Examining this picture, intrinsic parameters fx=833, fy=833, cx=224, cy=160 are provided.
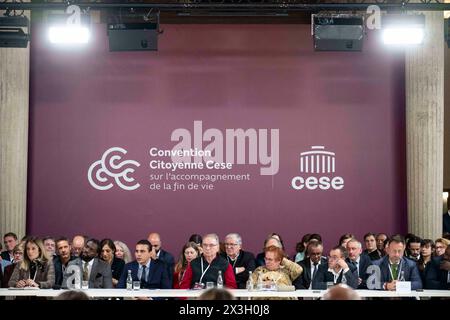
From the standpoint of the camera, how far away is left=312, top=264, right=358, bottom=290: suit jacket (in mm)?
8195

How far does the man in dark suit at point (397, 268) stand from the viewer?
27.4ft

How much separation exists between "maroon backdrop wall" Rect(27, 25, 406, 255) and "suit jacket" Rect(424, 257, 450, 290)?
11.0ft

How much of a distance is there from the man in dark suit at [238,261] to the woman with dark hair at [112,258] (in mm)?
1236

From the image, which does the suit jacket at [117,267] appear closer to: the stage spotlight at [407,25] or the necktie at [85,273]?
the necktie at [85,273]

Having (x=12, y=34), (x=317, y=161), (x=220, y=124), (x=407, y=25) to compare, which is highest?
(x=407, y=25)

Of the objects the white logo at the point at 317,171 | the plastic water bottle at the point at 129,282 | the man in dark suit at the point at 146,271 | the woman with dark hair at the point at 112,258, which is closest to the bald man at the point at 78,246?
the woman with dark hair at the point at 112,258

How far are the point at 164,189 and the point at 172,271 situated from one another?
3238 mm

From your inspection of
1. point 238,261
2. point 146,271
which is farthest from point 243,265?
point 146,271

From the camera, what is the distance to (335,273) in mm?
8289

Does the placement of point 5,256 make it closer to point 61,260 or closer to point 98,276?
point 61,260

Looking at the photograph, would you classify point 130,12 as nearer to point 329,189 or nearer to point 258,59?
point 258,59

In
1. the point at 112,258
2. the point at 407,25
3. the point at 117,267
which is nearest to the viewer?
the point at 112,258

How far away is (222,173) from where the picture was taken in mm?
11945

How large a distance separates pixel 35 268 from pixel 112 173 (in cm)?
338
